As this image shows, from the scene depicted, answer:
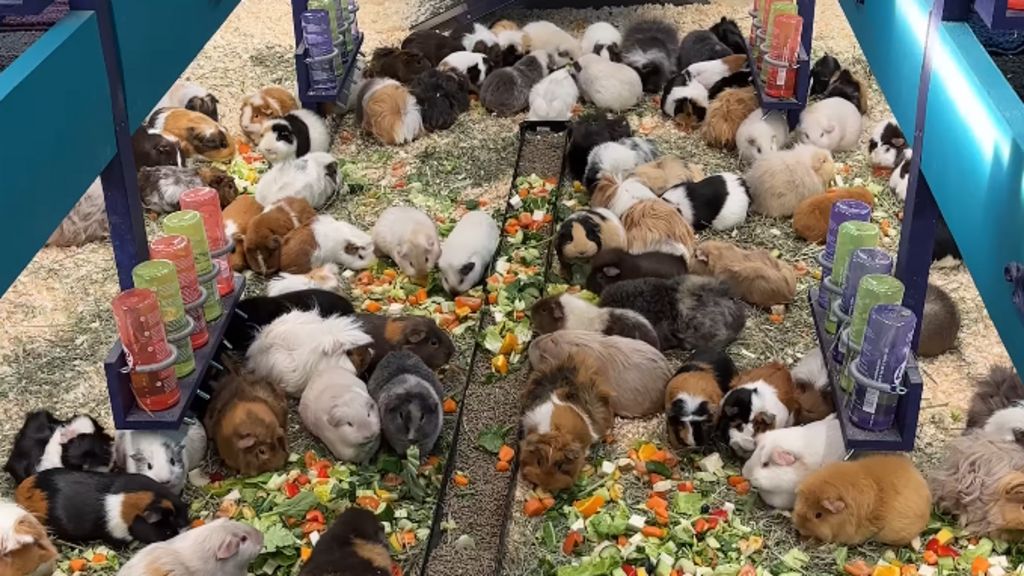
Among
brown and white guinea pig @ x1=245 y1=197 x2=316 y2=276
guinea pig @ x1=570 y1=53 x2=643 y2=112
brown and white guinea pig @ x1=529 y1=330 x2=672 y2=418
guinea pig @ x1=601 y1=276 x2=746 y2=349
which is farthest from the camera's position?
guinea pig @ x1=570 y1=53 x2=643 y2=112

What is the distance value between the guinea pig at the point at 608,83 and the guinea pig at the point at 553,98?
11 centimetres

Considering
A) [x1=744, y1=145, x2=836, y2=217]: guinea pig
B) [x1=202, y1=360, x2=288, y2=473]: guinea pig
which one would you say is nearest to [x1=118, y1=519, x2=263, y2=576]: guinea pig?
[x1=202, y1=360, x2=288, y2=473]: guinea pig

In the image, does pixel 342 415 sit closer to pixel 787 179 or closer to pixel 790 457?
pixel 790 457

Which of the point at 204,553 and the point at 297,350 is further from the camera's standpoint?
the point at 297,350

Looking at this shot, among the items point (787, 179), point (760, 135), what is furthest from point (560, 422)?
point (760, 135)

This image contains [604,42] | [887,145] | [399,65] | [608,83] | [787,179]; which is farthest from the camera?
[604,42]

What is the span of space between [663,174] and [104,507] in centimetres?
273

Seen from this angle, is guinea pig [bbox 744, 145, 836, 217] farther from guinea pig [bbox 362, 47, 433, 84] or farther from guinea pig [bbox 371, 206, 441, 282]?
guinea pig [bbox 362, 47, 433, 84]

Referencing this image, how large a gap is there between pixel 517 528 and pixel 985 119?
5.27 ft

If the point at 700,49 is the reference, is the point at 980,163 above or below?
above

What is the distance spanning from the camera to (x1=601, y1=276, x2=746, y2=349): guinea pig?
3611 mm

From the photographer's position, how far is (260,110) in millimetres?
5312

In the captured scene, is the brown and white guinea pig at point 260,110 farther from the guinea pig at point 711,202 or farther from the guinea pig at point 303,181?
the guinea pig at point 711,202

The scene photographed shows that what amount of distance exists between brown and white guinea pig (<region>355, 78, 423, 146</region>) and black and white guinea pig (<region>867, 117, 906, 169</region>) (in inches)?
87.6
